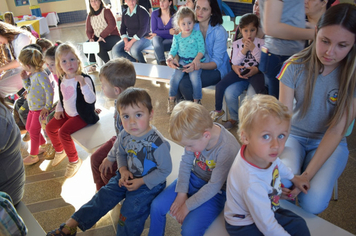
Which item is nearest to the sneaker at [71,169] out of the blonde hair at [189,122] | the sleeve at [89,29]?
the blonde hair at [189,122]

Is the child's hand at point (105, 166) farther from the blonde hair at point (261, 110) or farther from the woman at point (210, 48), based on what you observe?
the woman at point (210, 48)

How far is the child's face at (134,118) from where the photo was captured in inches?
61.5

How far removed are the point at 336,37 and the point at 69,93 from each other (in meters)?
2.11

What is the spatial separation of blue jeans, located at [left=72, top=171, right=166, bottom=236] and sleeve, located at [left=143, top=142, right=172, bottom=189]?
0.07 meters

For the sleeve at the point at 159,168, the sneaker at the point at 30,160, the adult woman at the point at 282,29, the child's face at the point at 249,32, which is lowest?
the sneaker at the point at 30,160

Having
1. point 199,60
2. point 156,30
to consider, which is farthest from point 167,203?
point 156,30

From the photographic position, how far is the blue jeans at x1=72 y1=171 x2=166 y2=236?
1.58 meters

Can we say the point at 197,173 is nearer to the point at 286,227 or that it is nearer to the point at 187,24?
the point at 286,227

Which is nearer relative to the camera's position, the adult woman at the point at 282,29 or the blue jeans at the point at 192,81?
the adult woman at the point at 282,29

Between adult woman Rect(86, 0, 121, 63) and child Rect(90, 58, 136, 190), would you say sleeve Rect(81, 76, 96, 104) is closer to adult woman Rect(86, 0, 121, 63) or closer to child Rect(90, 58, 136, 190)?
child Rect(90, 58, 136, 190)

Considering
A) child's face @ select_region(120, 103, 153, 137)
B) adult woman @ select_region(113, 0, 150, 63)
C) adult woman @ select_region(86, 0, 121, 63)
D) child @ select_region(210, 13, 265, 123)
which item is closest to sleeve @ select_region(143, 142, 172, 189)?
child's face @ select_region(120, 103, 153, 137)

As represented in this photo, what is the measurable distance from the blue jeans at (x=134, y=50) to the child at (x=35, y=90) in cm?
234

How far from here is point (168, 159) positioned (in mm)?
1584

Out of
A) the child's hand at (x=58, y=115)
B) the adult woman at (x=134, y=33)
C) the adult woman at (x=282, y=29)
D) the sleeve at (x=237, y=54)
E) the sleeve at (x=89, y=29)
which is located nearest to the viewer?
the adult woman at (x=282, y=29)
